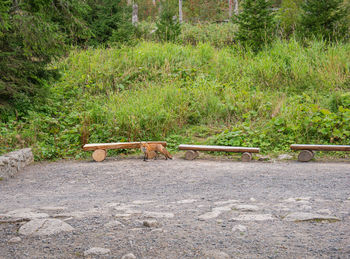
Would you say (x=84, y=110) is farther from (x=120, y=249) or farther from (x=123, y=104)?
(x=120, y=249)

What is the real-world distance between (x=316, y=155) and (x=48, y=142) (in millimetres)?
5234

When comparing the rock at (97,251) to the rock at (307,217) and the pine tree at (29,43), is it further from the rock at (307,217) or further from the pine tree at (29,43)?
the pine tree at (29,43)

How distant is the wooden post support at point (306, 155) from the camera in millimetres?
5727

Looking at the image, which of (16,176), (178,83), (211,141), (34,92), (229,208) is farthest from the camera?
(178,83)

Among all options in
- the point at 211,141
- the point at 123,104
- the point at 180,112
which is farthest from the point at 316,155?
the point at 123,104

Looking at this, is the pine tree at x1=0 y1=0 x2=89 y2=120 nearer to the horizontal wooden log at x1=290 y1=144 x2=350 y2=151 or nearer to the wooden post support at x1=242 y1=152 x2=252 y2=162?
Result: the wooden post support at x1=242 y1=152 x2=252 y2=162

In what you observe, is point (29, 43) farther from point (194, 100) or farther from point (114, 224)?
point (114, 224)

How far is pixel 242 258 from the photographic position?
7.17 ft

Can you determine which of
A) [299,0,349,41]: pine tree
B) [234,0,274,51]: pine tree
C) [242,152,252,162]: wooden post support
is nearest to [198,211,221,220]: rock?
[242,152,252,162]: wooden post support

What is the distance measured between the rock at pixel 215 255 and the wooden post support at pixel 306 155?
3.95 m

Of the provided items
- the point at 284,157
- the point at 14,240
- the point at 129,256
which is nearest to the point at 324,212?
the point at 129,256

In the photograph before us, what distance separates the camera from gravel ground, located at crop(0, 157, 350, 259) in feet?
7.72

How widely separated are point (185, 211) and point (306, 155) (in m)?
3.30

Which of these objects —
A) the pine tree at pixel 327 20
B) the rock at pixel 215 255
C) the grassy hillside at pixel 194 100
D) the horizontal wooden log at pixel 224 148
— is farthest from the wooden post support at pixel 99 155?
the pine tree at pixel 327 20
